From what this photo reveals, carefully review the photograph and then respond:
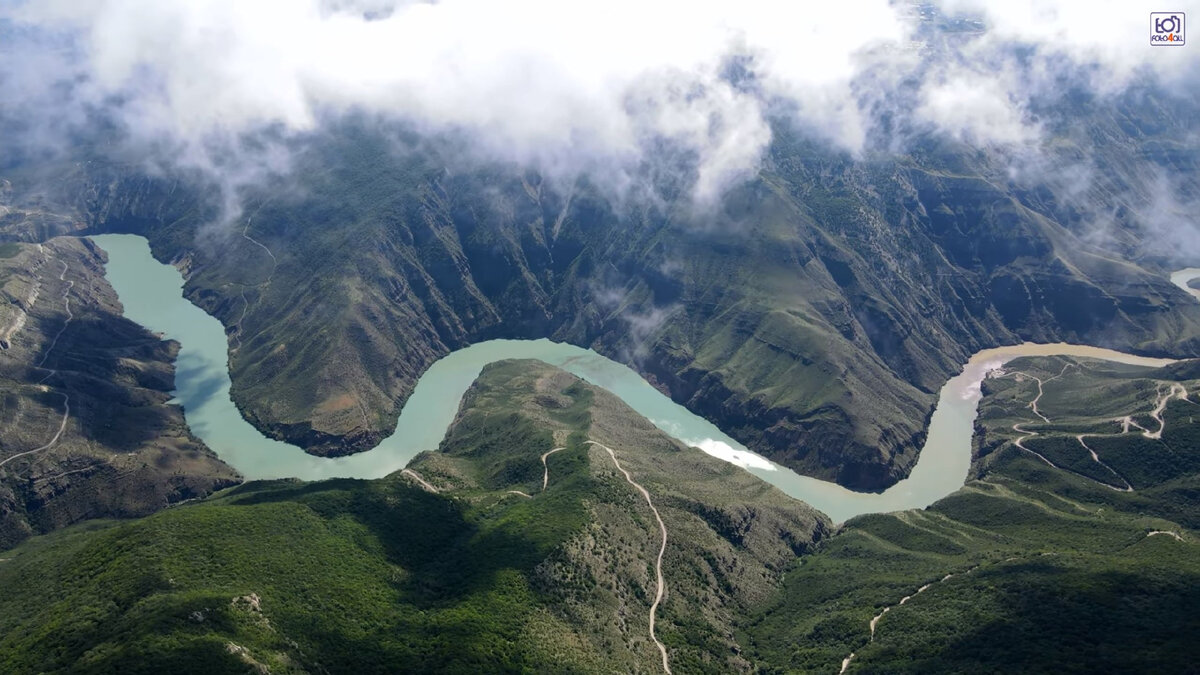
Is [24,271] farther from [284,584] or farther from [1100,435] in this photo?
[1100,435]

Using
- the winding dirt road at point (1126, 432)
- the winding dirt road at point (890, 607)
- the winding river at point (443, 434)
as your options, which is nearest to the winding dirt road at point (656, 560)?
the winding dirt road at point (890, 607)

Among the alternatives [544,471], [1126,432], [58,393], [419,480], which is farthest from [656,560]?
[58,393]

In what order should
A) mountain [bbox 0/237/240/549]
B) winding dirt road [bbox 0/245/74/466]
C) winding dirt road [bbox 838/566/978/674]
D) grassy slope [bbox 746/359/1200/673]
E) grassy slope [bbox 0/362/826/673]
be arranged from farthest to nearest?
winding dirt road [bbox 0/245/74/466] < mountain [bbox 0/237/240/549] < winding dirt road [bbox 838/566/978/674] < grassy slope [bbox 746/359/1200/673] < grassy slope [bbox 0/362/826/673]

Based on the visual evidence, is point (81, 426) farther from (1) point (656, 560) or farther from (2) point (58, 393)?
(1) point (656, 560)

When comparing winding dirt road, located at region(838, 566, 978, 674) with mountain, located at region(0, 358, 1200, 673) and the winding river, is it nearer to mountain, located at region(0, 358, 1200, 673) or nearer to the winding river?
mountain, located at region(0, 358, 1200, 673)

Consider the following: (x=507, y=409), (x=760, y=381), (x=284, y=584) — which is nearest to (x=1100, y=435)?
(x=760, y=381)

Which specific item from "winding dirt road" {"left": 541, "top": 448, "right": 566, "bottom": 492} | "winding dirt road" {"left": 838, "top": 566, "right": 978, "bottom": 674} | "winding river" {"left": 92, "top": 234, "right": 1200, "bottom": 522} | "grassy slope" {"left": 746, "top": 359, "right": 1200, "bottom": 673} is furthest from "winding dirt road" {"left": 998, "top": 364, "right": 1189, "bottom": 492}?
"winding dirt road" {"left": 541, "top": 448, "right": 566, "bottom": 492}

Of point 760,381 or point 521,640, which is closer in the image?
point 521,640
